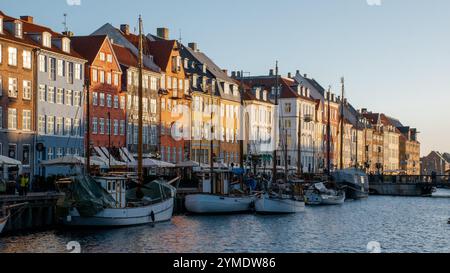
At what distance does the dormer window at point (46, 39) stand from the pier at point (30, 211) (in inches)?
1011

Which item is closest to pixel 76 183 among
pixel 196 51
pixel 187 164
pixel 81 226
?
pixel 81 226

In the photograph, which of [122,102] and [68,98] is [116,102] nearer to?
[122,102]

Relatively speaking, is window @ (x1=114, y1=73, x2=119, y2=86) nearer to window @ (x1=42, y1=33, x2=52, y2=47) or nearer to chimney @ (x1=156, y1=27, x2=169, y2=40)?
window @ (x1=42, y1=33, x2=52, y2=47)

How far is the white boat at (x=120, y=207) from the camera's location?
48969 mm

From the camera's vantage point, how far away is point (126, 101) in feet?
298

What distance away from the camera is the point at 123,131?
89562 millimetres

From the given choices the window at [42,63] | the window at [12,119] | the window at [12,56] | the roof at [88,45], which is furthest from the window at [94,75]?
the window at [12,119]

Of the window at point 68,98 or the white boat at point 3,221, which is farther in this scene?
the window at point 68,98

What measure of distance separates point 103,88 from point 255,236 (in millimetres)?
40691

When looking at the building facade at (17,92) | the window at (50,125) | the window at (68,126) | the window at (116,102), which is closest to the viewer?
the building facade at (17,92)

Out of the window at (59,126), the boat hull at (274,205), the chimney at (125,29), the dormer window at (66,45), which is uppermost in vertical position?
the chimney at (125,29)

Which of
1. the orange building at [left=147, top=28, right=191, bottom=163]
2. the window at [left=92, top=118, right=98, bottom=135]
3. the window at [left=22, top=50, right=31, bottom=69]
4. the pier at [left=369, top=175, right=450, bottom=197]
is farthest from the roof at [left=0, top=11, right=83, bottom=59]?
the pier at [left=369, top=175, right=450, bottom=197]

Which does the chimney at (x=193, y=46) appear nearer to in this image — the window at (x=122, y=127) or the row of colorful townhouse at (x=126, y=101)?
the row of colorful townhouse at (x=126, y=101)

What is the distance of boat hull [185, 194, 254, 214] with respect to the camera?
67.2 m
